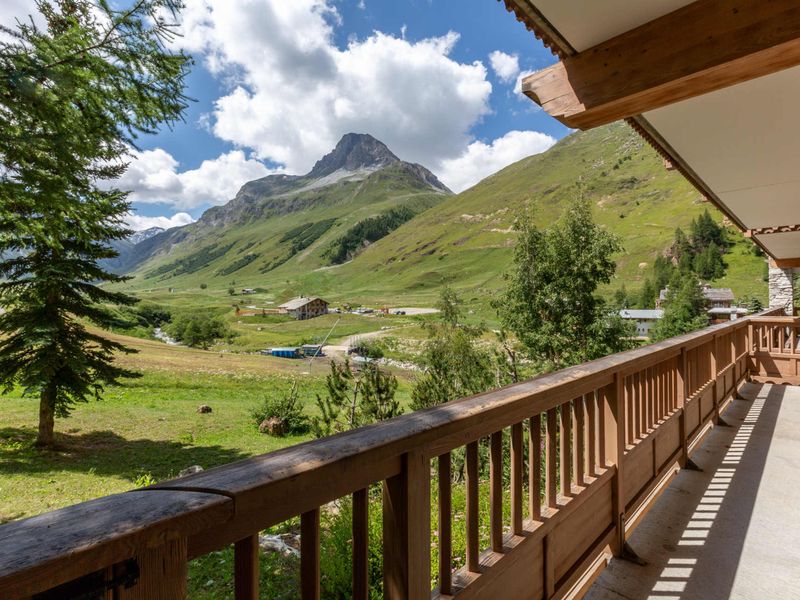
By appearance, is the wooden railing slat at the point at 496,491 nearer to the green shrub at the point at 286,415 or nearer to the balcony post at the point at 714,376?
the balcony post at the point at 714,376

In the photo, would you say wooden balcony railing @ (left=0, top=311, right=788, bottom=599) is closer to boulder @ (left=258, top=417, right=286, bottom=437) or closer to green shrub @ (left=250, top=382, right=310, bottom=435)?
boulder @ (left=258, top=417, right=286, bottom=437)

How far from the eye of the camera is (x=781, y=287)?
39.7 ft

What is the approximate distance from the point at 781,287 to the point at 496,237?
11833 centimetres

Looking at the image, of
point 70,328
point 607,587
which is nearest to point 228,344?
point 70,328

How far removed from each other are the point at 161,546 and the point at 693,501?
395cm

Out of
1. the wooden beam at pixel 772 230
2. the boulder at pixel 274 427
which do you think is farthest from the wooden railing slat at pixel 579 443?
the boulder at pixel 274 427

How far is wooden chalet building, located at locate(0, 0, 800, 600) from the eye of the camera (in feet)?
2.27

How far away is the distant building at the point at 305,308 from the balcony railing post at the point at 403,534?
8853 cm

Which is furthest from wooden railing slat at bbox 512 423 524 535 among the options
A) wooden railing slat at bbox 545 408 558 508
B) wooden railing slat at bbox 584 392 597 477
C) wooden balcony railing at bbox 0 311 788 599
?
wooden railing slat at bbox 584 392 597 477

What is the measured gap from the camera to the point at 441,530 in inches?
53.9

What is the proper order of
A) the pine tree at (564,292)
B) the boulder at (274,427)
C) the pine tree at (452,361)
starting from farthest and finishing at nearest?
1. the boulder at (274,427)
2. the pine tree at (564,292)
3. the pine tree at (452,361)

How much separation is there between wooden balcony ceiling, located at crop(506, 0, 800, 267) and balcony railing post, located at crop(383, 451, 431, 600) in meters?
2.48

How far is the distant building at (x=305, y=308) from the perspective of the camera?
293 ft

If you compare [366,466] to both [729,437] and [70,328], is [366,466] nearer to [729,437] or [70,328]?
[729,437]
